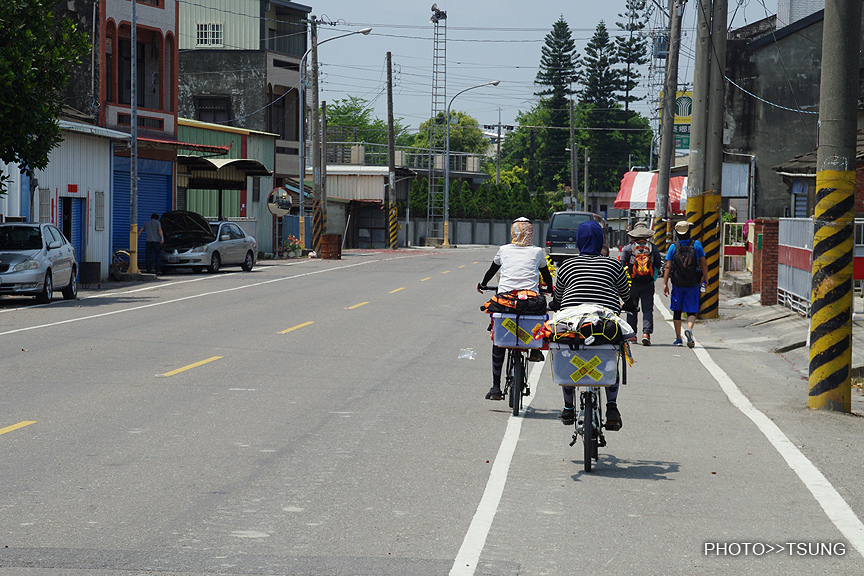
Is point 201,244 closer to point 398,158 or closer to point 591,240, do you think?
point 591,240

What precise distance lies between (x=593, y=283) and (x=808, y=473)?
2123 millimetres

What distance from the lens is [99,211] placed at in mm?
32688

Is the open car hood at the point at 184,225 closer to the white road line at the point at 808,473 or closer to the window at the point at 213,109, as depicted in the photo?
the window at the point at 213,109

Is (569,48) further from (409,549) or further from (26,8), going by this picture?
(409,549)

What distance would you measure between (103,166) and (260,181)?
66.6 ft

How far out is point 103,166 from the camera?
3272cm

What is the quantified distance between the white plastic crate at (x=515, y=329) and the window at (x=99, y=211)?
24563 mm

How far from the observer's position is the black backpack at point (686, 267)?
17.2 meters

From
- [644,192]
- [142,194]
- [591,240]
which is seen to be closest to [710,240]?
[591,240]

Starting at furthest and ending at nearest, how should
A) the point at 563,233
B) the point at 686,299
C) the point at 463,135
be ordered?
the point at 463,135
the point at 563,233
the point at 686,299

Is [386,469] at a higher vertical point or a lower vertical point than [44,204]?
lower

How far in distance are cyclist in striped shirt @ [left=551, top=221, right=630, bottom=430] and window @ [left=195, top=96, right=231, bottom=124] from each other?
5230 centimetres

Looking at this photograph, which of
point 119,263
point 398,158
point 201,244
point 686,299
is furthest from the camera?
point 398,158

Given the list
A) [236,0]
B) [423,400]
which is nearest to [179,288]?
[423,400]
